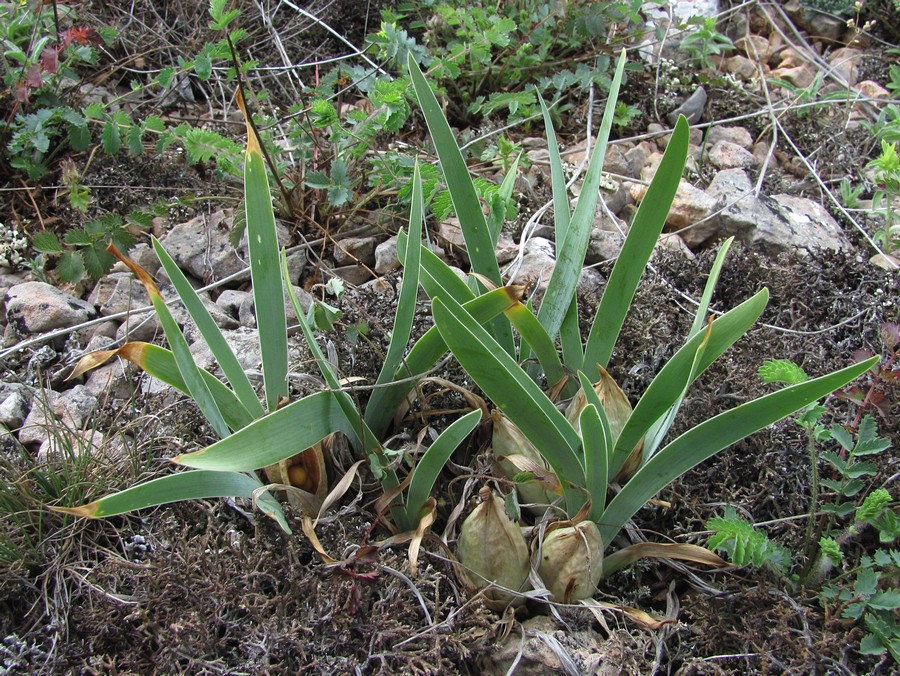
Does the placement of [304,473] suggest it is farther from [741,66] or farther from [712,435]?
[741,66]

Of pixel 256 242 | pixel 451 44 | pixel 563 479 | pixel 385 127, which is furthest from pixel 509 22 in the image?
pixel 563 479

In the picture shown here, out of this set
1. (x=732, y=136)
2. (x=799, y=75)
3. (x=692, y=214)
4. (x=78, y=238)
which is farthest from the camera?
(x=799, y=75)

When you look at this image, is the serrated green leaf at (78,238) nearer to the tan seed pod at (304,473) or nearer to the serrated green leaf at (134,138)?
the serrated green leaf at (134,138)

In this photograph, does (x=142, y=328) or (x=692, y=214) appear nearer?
(x=142, y=328)

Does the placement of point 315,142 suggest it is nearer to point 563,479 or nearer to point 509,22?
point 509,22

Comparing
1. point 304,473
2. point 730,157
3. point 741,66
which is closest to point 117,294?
point 304,473

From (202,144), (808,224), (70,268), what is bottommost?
(808,224)

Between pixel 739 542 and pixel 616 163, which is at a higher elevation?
pixel 616 163

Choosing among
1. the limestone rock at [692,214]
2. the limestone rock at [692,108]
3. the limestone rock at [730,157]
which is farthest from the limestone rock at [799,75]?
→ the limestone rock at [692,214]

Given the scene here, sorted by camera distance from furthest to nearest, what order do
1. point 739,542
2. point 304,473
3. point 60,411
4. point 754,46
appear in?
point 754,46 < point 60,411 < point 304,473 < point 739,542
